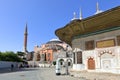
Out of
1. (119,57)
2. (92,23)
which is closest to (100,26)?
(92,23)

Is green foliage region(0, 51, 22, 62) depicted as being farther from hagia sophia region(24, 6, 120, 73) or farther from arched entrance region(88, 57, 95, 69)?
arched entrance region(88, 57, 95, 69)

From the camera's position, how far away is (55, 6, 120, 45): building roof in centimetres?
1020

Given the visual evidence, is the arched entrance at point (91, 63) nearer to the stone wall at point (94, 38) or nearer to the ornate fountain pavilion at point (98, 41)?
the ornate fountain pavilion at point (98, 41)

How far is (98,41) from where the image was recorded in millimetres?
11898

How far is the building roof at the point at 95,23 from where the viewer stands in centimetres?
1020

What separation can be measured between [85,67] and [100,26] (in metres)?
3.30

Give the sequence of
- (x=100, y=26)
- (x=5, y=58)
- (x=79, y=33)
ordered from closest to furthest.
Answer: (x=100, y=26) < (x=79, y=33) < (x=5, y=58)

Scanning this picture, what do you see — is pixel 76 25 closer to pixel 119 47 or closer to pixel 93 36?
pixel 93 36

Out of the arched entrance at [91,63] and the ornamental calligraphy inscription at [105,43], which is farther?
the arched entrance at [91,63]

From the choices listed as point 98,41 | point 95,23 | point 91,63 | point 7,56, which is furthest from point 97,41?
point 7,56

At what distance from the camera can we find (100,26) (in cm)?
1157

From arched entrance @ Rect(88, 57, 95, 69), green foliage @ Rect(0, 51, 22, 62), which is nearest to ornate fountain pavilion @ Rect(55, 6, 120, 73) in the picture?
arched entrance @ Rect(88, 57, 95, 69)

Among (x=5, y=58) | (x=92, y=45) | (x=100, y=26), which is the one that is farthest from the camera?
(x=5, y=58)

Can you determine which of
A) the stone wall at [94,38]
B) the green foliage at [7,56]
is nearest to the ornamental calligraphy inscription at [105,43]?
the stone wall at [94,38]
